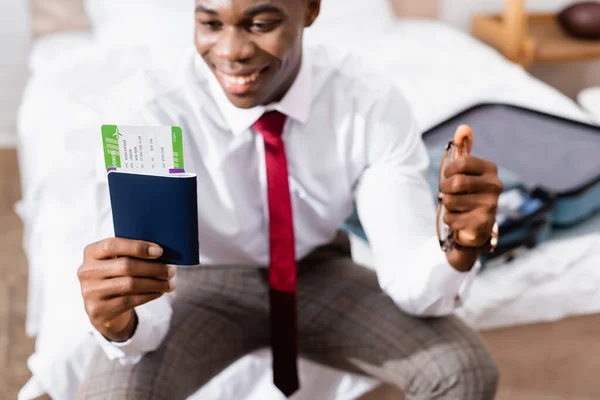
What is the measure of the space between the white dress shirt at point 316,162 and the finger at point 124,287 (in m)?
0.18

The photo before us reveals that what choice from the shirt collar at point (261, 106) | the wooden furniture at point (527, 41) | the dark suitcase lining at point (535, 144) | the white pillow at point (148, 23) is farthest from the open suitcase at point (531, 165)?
the white pillow at point (148, 23)

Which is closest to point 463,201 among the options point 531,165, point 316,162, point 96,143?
point 316,162

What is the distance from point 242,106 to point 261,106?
Result: 7 centimetres

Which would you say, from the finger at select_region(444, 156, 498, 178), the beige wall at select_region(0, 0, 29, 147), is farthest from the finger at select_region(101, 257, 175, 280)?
the beige wall at select_region(0, 0, 29, 147)

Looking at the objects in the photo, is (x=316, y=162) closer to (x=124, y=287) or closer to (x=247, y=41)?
(x=247, y=41)

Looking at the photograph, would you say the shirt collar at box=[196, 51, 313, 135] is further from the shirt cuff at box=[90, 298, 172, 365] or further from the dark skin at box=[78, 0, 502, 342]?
the shirt cuff at box=[90, 298, 172, 365]

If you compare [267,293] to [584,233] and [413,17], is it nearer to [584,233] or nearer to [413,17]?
[584,233]

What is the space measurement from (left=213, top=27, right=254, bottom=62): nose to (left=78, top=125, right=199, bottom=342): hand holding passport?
0.72 feet

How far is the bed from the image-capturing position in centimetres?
118

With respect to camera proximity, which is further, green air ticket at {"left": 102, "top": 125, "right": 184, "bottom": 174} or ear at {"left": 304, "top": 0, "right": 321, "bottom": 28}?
ear at {"left": 304, "top": 0, "right": 321, "bottom": 28}

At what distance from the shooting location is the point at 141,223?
2.72ft

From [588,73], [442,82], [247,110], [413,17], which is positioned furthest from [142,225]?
[588,73]

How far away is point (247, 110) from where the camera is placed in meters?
1.06

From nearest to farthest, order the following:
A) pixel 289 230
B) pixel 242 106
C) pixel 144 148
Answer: pixel 144 148
pixel 242 106
pixel 289 230
